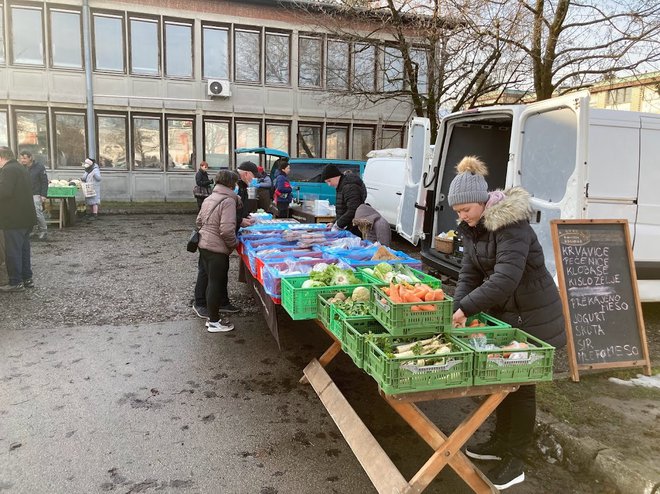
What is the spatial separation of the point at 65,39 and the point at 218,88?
19.0 feet

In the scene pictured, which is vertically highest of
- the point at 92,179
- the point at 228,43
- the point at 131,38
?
the point at 228,43

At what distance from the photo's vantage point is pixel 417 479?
2729mm

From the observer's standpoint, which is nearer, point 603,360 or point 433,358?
point 433,358

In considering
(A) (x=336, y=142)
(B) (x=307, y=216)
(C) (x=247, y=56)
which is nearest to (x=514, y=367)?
(B) (x=307, y=216)

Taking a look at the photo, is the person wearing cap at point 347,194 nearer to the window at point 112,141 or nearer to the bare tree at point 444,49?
the bare tree at point 444,49

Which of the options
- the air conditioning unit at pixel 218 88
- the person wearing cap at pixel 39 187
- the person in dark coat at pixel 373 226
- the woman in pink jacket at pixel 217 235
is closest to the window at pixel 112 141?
the air conditioning unit at pixel 218 88

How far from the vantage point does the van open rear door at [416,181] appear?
713 cm

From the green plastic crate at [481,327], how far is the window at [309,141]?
19678mm

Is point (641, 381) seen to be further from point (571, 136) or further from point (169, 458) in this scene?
point (169, 458)

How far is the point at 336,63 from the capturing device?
22375 millimetres

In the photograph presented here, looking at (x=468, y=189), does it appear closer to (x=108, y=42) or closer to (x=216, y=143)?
(x=216, y=143)

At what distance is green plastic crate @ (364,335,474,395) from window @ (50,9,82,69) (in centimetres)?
2096

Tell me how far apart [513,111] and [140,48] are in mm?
18695

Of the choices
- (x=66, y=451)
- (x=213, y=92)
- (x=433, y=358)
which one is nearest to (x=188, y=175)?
(x=213, y=92)
